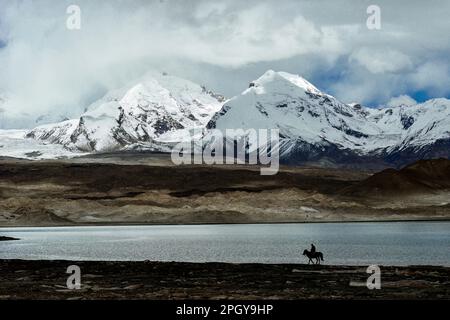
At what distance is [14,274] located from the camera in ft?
175

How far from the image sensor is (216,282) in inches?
1828

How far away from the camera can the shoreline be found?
128 feet

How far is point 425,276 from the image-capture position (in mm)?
47219

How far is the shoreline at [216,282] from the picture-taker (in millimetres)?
39125
